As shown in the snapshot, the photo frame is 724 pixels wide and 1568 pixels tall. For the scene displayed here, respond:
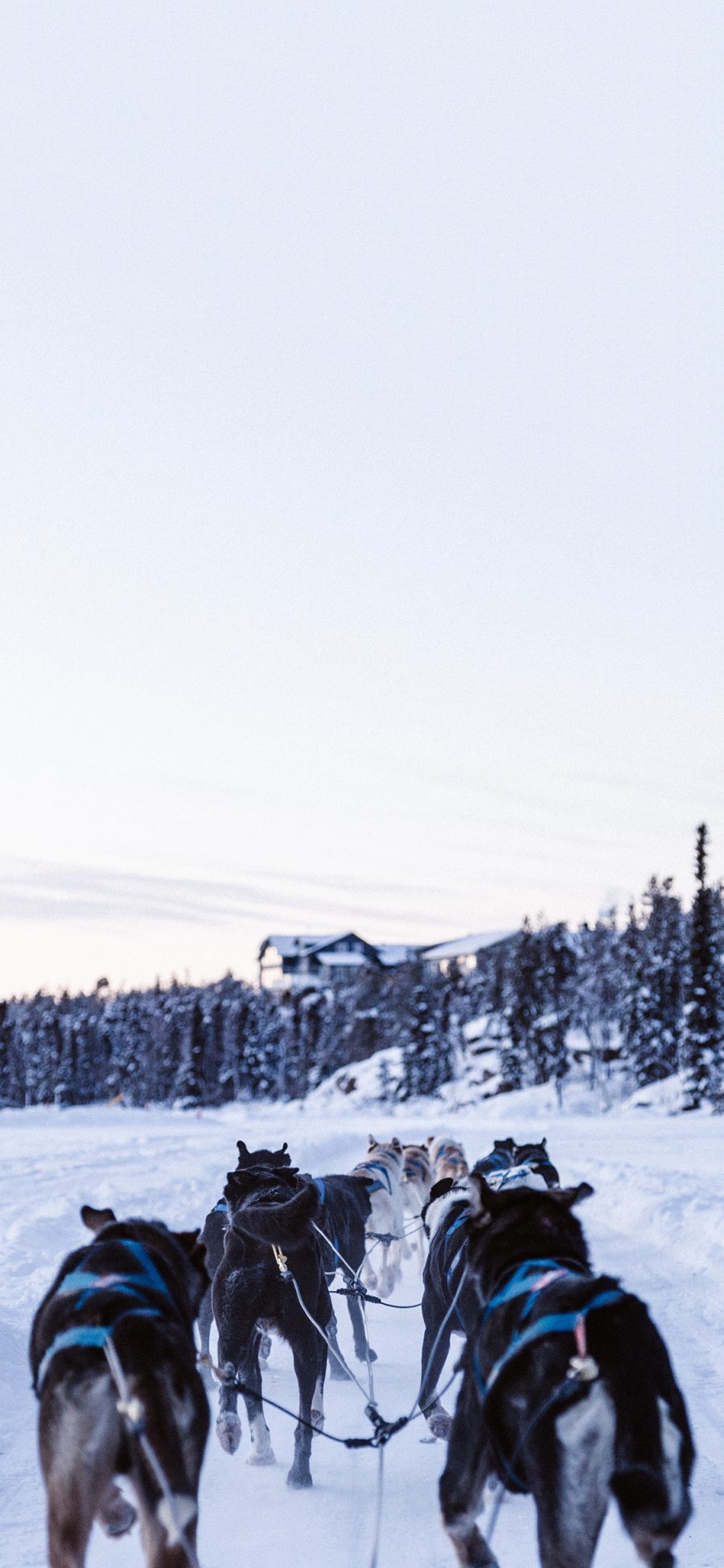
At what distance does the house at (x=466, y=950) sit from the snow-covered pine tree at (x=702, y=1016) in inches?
3158

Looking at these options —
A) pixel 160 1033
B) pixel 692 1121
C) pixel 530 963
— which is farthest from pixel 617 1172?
pixel 160 1033

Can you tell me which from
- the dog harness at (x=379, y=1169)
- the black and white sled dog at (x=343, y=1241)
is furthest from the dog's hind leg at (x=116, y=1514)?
the dog harness at (x=379, y=1169)

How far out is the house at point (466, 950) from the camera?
135 m

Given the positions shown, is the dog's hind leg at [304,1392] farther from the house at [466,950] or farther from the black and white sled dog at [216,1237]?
the house at [466,950]

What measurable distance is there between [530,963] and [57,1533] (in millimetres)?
74920

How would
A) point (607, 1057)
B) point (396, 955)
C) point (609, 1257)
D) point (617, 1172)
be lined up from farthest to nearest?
1. point (396, 955)
2. point (607, 1057)
3. point (617, 1172)
4. point (609, 1257)

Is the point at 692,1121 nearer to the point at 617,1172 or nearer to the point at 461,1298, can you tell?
the point at 617,1172

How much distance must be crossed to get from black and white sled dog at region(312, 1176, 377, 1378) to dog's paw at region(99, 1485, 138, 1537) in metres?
3.04

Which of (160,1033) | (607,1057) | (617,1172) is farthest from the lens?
(160,1033)

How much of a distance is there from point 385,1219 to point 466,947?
130436 millimetres

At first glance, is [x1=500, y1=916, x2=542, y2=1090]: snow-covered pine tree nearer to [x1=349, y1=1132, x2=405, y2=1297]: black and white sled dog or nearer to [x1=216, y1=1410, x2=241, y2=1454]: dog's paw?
[x1=349, y1=1132, x2=405, y2=1297]: black and white sled dog

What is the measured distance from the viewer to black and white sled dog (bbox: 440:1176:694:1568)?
124 inches

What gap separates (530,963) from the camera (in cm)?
7675

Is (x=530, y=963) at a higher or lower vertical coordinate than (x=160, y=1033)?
higher
